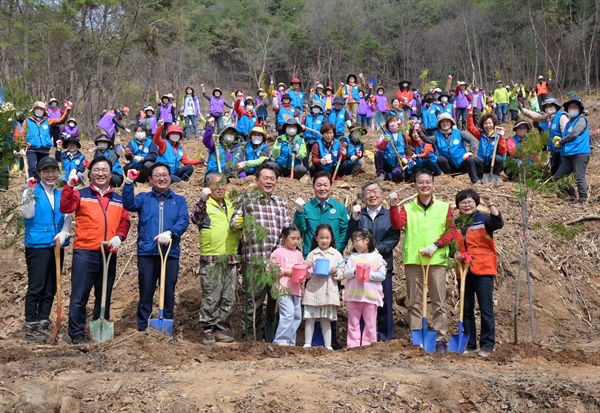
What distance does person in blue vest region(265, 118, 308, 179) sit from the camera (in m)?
11.0

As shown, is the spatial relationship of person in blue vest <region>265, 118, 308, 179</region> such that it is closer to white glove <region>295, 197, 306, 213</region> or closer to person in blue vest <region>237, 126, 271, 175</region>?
person in blue vest <region>237, 126, 271, 175</region>

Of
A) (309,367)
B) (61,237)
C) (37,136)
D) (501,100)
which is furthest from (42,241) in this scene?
(501,100)

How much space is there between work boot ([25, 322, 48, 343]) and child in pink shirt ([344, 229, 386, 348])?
11.1ft

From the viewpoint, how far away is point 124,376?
17.0 ft

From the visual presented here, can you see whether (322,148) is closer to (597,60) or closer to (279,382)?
(279,382)

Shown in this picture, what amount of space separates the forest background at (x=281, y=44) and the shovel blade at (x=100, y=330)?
17904mm

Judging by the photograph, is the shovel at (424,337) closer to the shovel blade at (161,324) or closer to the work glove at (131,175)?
the shovel blade at (161,324)

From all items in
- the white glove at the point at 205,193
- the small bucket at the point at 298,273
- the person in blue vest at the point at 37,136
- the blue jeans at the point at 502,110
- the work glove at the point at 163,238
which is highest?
the blue jeans at the point at 502,110

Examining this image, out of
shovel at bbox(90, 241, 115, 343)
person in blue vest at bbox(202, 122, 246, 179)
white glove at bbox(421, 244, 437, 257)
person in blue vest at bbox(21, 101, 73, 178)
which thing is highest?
Result: person in blue vest at bbox(21, 101, 73, 178)

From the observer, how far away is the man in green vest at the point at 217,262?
7090 mm

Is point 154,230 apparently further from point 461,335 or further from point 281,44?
point 281,44

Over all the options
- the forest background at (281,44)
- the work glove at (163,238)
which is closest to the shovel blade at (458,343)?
the work glove at (163,238)

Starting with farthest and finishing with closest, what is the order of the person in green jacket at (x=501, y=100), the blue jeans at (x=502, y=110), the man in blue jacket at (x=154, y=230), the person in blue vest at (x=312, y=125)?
the blue jeans at (x=502, y=110) → the person in green jacket at (x=501, y=100) → the person in blue vest at (x=312, y=125) → the man in blue jacket at (x=154, y=230)

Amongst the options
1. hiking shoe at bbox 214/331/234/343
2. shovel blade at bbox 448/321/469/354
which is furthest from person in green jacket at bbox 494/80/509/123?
hiking shoe at bbox 214/331/234/343
